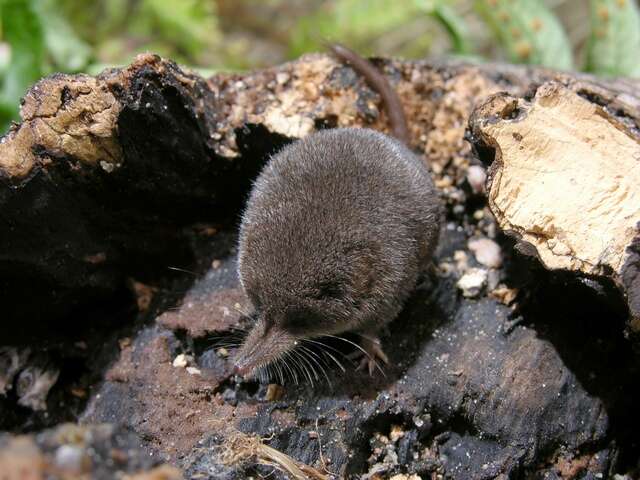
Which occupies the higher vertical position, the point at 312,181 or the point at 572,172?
the point at 572,172

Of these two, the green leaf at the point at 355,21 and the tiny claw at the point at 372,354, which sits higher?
the green leaf at the point at 355,21

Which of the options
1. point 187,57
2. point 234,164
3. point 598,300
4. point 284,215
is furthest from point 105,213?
point 187,57

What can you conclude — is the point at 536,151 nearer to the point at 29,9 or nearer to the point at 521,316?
the point at 521,316

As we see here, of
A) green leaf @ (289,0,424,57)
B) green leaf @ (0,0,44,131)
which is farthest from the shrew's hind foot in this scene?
green leaf @ (289,0,424,57)

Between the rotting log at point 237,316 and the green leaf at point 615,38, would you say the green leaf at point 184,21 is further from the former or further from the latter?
the green leaf at point 615,38

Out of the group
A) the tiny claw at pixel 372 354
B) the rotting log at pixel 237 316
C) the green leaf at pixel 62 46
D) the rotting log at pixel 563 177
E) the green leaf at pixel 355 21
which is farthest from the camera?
the green leaf at pixel 355 21

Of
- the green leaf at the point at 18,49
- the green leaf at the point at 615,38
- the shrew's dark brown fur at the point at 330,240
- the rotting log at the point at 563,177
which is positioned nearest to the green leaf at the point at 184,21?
the green leaf at the point at 18,49
